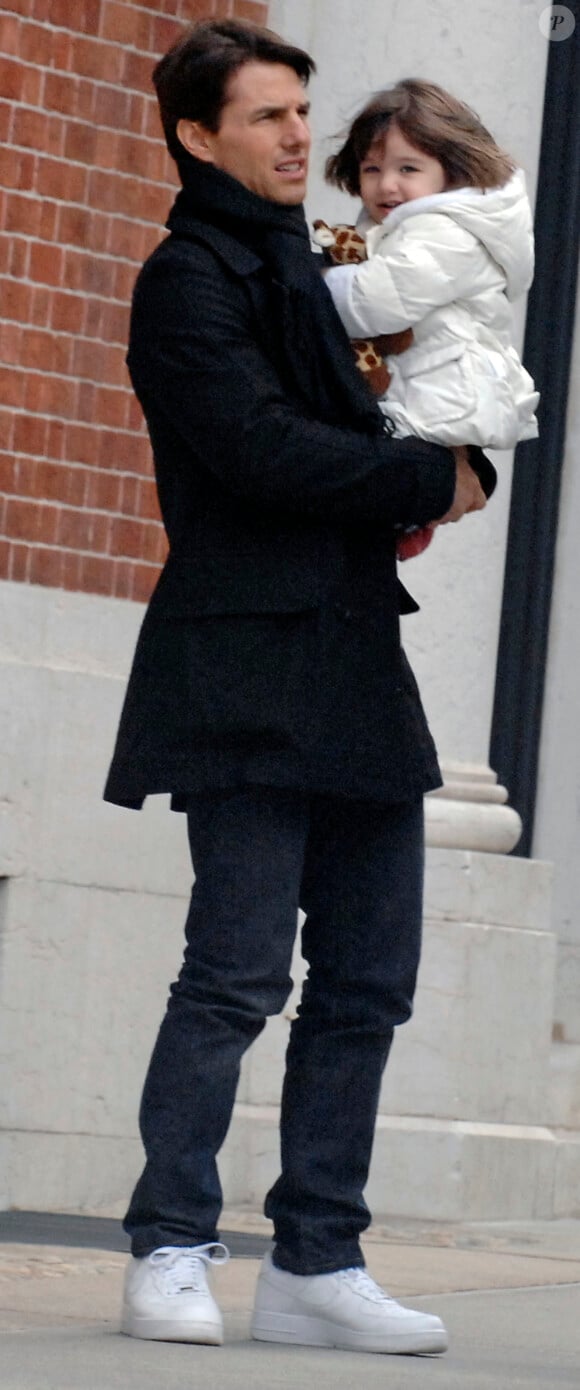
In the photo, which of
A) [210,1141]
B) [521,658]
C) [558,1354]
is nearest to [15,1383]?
[210,1141]

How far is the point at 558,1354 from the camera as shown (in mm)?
3793

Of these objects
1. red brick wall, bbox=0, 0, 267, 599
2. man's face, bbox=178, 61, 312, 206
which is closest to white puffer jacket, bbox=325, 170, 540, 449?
man's face, bbox=178, 61, 312, 206

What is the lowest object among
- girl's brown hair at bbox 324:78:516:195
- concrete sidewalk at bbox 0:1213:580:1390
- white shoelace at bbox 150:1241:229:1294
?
concrete sidewalk at bbox 0:1213:580:1390

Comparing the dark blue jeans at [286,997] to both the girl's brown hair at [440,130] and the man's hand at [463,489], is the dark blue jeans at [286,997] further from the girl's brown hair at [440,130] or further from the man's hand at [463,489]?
the girl's brown hair at [440,130]

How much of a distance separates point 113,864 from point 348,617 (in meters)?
2.09

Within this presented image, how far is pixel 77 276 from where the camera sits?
5.71 metres

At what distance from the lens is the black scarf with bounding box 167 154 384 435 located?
11.9 ft

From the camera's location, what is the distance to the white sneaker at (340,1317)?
12.0 ft

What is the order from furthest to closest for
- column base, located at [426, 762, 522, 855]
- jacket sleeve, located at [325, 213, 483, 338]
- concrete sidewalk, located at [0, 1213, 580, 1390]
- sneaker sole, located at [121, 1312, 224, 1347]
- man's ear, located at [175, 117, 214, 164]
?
1. column base, located at [426, 762, 522, 855]
2. man's ear, located at [175, 117, 214, 164]
3. jacket sleeve, located at [325, 213, 483, 338]
4. sneaker sole, located at [121, 1312, 224, 1347]
5. concrete sidewalk, located at [0, 1213, 580, 1390]

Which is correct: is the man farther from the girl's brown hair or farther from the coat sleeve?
the girl's brown hair

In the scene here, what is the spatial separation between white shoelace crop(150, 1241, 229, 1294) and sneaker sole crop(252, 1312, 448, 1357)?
0.59 feet

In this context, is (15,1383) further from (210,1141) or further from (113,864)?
(113,864)

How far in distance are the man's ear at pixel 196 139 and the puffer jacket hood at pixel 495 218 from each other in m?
0.27

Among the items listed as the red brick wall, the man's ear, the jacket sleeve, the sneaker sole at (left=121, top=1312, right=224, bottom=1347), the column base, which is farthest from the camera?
the column base
